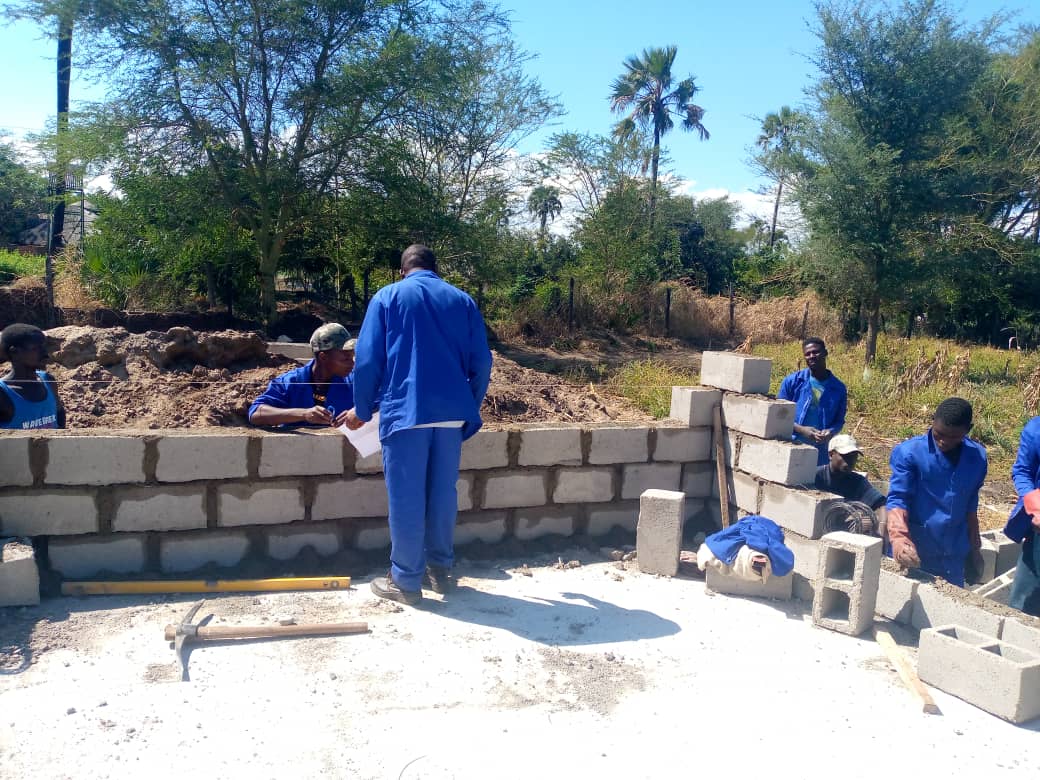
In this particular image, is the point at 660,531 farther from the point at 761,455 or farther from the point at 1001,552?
the point at 1001,552

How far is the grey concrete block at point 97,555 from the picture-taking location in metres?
4.19

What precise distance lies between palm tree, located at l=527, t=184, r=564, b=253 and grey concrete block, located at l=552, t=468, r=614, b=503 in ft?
45.9

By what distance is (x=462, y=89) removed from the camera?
48.2ft

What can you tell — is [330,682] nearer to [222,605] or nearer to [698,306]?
[222,605]

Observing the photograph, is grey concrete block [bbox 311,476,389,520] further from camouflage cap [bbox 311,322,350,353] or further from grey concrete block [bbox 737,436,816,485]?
grey concrete block [bbox 737,436,816,485]

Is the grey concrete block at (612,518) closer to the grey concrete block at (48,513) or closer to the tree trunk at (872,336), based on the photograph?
the grey concrete block at (48,513)

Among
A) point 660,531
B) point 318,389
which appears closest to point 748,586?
point 660,531

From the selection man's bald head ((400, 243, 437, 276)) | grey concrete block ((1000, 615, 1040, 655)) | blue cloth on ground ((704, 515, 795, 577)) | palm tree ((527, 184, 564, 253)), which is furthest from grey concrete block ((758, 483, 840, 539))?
palm tree ((527, 184, 564, 253))

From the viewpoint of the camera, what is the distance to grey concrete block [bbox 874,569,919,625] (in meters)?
4.21

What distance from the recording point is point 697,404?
217 inches

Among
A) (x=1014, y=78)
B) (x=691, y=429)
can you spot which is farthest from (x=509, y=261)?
(x=1014, y=78)

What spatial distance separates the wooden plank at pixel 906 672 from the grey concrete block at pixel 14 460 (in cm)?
429

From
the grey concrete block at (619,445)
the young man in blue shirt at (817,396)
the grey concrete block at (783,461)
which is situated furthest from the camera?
the young man in blue shirt at (817,396)

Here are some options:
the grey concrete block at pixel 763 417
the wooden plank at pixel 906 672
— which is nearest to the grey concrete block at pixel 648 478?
the grey concrete block at pixel 763 417
